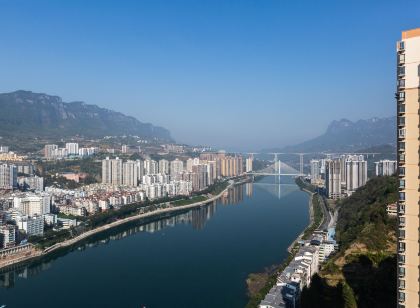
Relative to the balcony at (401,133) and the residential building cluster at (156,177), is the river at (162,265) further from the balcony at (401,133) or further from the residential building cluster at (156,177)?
the balcony at (401,133)

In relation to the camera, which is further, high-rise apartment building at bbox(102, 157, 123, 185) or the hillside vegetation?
high-rise apartment building at bbox(102, 157, 123, 185)

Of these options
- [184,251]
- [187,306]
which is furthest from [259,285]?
[184,251]

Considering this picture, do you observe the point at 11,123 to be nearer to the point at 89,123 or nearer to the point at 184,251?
the point at 89,123

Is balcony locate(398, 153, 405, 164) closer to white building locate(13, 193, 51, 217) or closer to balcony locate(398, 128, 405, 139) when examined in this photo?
balcony locate(398, 128, 405, 139)

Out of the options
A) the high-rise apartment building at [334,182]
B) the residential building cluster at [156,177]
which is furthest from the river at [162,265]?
the residential building cluster at [156,177]

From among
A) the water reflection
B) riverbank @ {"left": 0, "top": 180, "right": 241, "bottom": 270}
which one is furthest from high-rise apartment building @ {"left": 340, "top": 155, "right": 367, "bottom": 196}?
riverbank @ {"left": 0, "top": 180, "right": 241, "bottom": 270}

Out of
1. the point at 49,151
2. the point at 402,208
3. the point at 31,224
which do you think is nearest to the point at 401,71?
the point at 402,208
